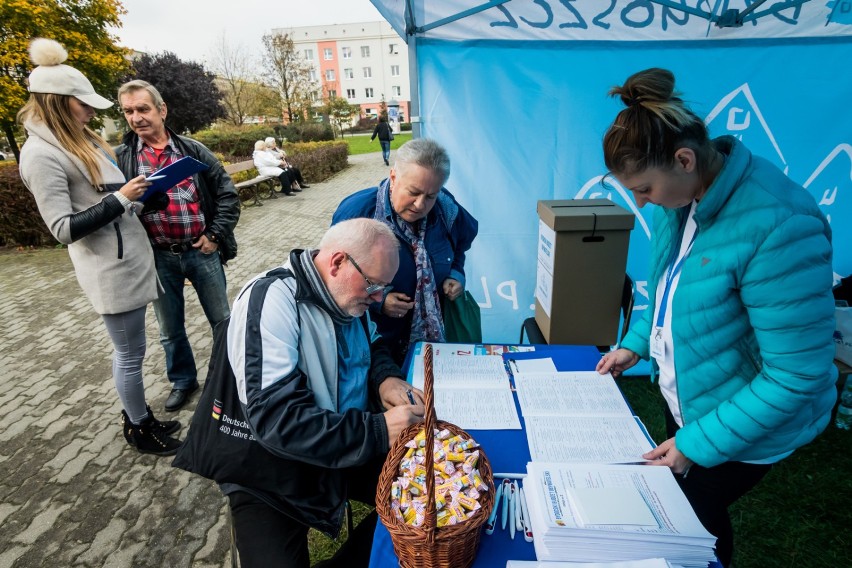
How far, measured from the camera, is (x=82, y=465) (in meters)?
2.76

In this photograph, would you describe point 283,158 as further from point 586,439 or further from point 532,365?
point 586,439

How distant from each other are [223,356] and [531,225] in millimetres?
2564

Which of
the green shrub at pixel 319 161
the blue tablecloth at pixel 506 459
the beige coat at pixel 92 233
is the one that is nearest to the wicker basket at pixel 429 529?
the blue tablecloth at pixel 506 459

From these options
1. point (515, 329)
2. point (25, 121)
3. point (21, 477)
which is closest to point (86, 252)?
point (25, 121)

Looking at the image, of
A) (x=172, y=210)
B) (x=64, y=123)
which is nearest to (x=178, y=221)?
(x=172, y=210)

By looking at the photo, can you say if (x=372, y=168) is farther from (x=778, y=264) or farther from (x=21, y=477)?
(x=778, y=264)

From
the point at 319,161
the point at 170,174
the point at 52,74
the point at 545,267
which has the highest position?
the point at 52,74

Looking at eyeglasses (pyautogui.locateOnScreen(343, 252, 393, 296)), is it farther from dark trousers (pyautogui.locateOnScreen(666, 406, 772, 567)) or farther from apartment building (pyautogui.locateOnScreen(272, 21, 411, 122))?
apartment building (pyautogui.locateOnScreen(272, 21, 411, 122))

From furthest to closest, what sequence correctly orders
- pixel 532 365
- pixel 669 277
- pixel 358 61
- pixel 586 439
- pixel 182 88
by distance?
pixel 358 61 < pixel 182 88 < pixel 532 365 < pixel 669 277 < pixel 586 439

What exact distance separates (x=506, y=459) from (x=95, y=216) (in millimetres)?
2304

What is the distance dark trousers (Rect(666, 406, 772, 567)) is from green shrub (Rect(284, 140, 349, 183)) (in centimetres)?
1266

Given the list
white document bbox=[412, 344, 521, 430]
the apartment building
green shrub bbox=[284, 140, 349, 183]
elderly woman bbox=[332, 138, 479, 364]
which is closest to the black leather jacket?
elderly woman bbox=[332, 138, 479, 364]

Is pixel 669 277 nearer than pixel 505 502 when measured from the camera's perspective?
No

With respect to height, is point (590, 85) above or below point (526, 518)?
above
